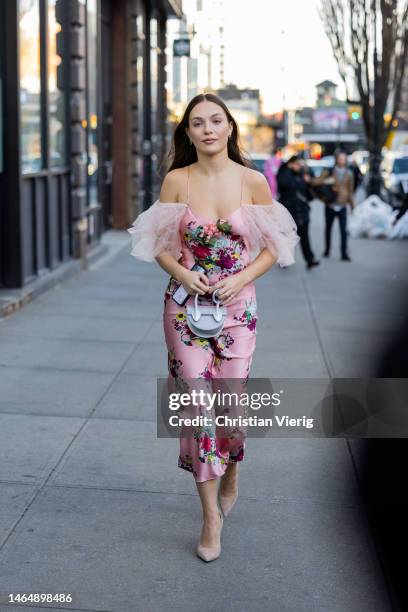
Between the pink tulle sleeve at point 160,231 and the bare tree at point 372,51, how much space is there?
70.6 feet

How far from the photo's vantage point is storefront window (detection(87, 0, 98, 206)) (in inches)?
596

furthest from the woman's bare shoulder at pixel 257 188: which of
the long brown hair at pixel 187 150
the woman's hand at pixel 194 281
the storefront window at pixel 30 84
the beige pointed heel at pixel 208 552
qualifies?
the storefront window at pixel 30 84

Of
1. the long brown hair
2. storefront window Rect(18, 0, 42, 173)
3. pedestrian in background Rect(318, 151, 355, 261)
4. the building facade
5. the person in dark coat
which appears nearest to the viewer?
the long brown hair

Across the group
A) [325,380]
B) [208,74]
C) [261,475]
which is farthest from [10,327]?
[208,74]

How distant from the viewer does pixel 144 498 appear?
5031mm

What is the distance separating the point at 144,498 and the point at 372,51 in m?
23.3

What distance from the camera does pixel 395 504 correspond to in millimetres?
2557

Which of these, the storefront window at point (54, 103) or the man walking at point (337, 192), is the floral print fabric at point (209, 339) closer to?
the storefront window at point (54, 103)

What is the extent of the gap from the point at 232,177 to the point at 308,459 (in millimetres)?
1949

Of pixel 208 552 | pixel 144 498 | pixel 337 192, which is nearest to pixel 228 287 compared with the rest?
pixel 208 552

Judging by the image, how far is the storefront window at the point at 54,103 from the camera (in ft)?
41.0

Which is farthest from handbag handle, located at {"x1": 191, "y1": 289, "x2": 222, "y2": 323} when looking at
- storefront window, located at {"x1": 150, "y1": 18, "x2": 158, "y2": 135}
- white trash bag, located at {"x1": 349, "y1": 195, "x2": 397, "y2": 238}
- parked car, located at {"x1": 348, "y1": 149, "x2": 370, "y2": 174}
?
parked car, located at {"x1": 348, "y1": 149, "x2": 370, "y2": 174}

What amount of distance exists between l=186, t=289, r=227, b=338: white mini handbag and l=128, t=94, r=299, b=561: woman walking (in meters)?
0.04

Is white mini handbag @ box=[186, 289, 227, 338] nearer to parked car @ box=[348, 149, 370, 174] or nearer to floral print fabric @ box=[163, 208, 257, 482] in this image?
floral print fabric @ box=[163, 208, 257, 482]
